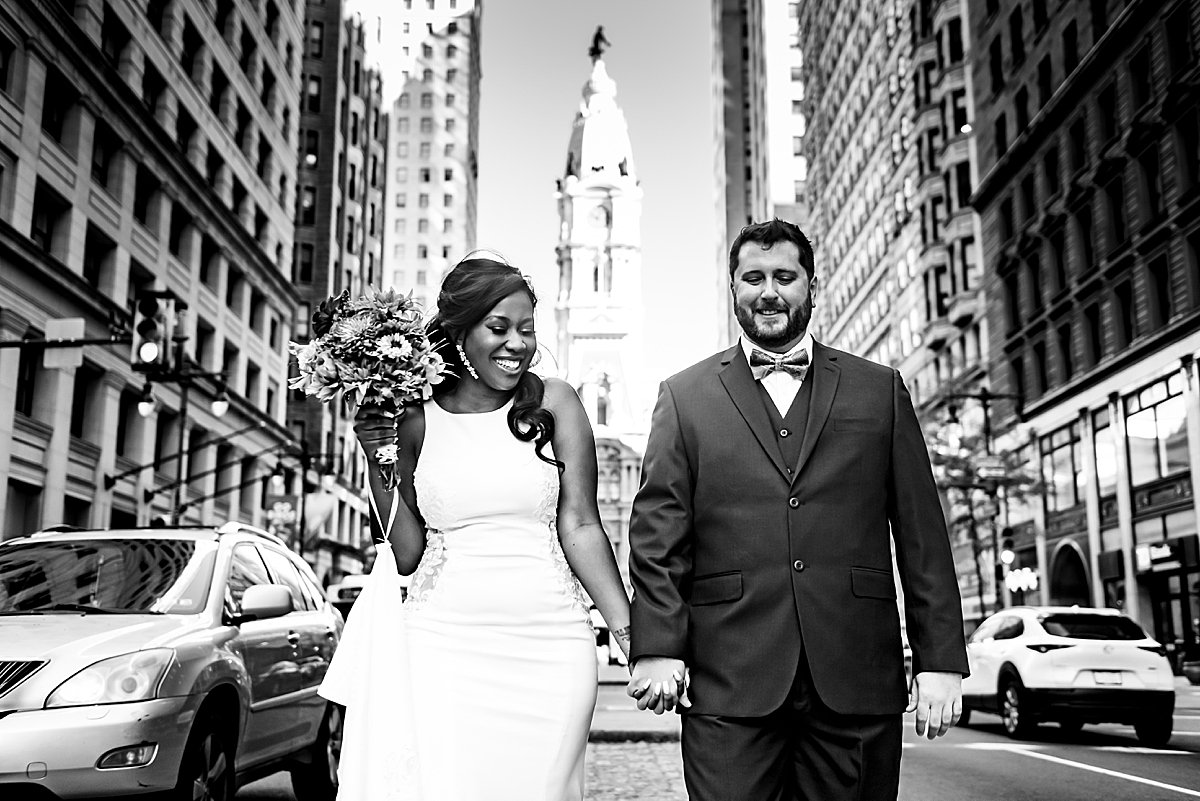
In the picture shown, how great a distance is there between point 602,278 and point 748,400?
12596 cm

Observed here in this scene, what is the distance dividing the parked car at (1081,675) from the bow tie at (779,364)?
12375mm

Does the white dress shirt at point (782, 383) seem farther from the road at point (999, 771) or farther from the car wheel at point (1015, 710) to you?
the car wheel at point (1015, 710)

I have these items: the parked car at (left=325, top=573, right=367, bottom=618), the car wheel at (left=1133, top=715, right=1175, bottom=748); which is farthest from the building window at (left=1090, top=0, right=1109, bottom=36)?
the car wheel at (left=1133, top=715, right=1175, bottom=748)

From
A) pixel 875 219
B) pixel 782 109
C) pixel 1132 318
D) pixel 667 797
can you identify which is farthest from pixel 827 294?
pixel 667 797

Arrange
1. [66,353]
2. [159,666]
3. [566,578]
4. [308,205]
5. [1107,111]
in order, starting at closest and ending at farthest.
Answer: [566,578] < [159,666] < [66,353] < [1107,111] < [308,205]

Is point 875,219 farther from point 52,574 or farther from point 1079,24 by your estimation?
point 52,574

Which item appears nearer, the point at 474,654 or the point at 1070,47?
the point at 474,654

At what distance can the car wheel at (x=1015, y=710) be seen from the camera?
16234 mm

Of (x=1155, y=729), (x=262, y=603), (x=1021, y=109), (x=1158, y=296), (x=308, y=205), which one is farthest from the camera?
(x=308, y=205)

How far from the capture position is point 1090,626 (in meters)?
16.6

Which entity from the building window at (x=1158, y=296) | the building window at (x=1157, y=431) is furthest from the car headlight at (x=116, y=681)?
the building window at (x=1158, y=296)

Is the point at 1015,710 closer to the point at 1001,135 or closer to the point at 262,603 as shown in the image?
the point at 262,603

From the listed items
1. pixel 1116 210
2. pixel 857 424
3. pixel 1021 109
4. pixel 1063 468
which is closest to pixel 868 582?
pixel 857 424

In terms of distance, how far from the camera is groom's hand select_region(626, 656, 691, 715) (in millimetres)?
4172
